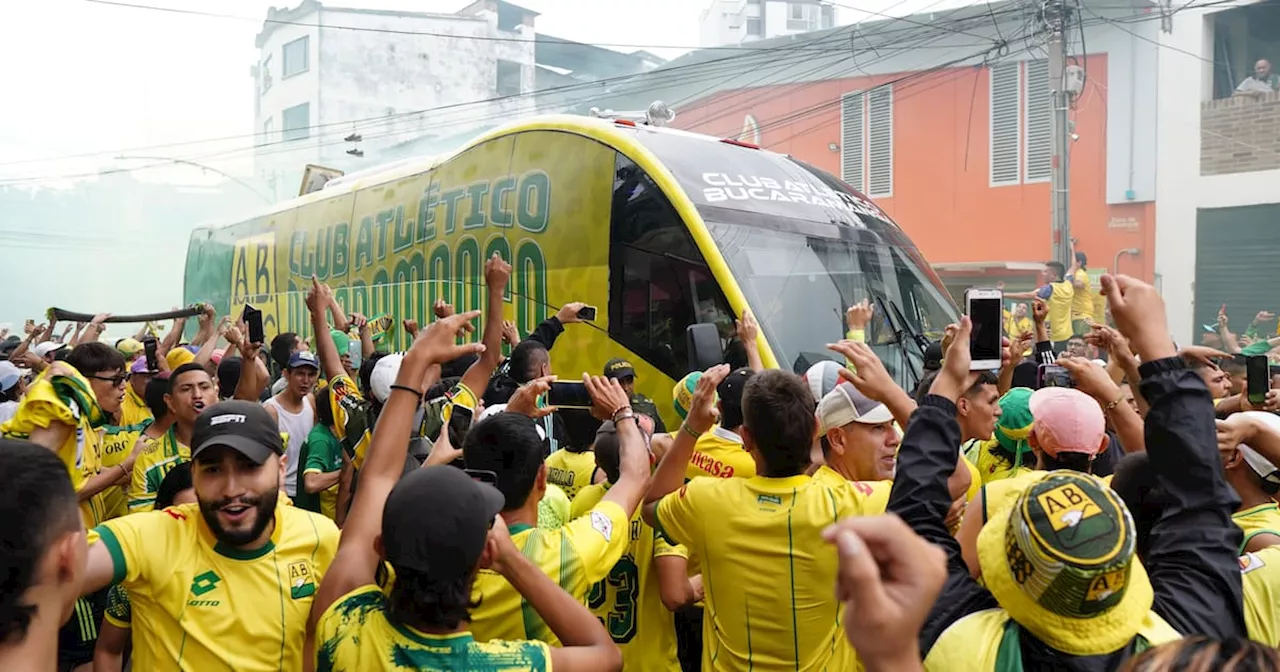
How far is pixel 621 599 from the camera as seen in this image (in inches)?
142

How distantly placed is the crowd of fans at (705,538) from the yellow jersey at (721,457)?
11 mm

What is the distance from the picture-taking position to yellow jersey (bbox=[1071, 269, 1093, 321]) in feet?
42.3

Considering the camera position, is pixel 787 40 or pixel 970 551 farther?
pixel 787 40

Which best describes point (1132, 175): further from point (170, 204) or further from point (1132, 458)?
point (170, 204)

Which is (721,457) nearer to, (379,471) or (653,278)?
(379,471)

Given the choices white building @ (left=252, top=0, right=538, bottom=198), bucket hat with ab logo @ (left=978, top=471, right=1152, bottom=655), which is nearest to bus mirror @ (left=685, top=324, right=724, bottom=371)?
bucket hat with ab logo @ (left=978, top=471, right=1152, bottom=655)

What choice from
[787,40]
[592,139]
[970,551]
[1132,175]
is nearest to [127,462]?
[970,551]

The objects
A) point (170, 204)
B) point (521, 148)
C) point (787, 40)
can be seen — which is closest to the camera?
point (521, 148)

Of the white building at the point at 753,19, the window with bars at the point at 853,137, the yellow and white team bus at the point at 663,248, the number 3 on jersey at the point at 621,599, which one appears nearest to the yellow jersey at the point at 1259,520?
the number 3 on jersey at the point at 621,599

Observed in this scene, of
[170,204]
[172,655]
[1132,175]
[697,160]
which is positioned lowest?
[172,655]

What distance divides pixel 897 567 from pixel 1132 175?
18874 millimetres

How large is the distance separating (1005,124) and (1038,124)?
657mm

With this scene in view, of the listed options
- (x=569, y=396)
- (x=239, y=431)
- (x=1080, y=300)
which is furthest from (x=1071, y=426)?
(x=1080, y=300)

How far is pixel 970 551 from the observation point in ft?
7.72
